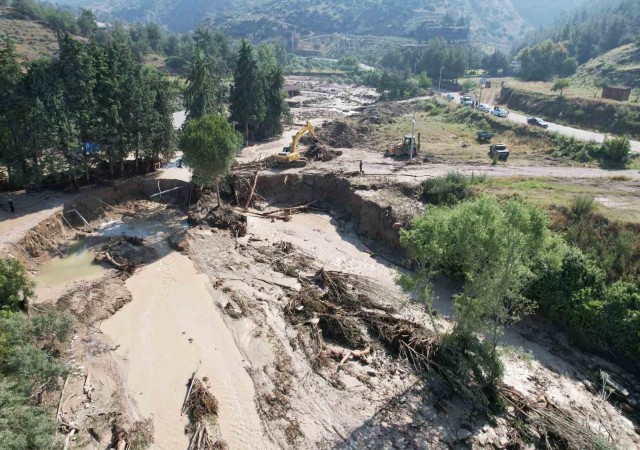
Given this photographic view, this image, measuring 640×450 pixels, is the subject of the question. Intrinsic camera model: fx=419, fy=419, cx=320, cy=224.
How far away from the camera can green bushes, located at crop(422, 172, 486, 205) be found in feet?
109

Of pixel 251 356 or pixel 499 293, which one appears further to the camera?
pixel 251 356

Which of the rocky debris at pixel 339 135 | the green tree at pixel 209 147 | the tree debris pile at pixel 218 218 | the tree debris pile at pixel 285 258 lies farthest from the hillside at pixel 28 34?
the tree debris pile at pixel 285 258

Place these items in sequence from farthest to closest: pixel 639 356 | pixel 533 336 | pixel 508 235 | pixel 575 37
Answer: pixel 575 37, pixel 533 336, pixel 639 356, pixel 508 235

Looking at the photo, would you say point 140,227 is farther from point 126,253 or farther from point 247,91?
point 247,91

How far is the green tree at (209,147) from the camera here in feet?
98.4

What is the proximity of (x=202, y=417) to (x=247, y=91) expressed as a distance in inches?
1544

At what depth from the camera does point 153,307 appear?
24.0 meters

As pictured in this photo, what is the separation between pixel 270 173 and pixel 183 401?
2443 cm

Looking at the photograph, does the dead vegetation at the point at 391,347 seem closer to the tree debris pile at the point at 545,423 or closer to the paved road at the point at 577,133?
the tree debris pile at the point at 545,423

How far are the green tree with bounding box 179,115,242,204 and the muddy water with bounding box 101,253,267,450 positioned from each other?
783 centimetres

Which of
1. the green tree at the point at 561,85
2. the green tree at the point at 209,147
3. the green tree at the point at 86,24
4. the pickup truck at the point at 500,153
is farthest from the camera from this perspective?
the green tree at the point at 86,24

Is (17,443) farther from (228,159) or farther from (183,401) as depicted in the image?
(228,159)

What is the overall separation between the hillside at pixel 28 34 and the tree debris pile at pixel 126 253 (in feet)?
264

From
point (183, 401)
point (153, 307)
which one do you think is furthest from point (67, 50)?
point (183, 401)
